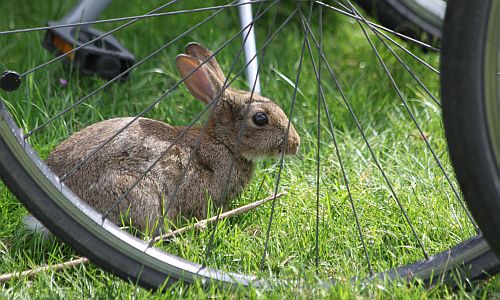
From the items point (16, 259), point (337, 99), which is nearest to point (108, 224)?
point (16, 259)

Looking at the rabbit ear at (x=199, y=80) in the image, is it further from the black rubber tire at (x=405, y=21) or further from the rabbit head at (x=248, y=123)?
the black rubber tire at (x=405, y=21)

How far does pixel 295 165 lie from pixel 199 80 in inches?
21.0

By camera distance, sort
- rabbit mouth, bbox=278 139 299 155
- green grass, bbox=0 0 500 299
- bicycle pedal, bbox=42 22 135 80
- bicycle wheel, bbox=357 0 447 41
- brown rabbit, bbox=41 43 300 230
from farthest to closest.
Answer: bicycle wheel, bbox=357 0 447 41
bicycle pedal, bbox=42 22 135 80
rabbit mouth, bbox=278 139 299 155
brown rabbit, bbox=41 43 300 230
green grass, bbox=0 0 500 299

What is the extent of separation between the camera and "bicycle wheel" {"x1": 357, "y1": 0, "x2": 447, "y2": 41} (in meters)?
4.27

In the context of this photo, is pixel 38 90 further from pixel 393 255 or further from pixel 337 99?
pixel 393 255

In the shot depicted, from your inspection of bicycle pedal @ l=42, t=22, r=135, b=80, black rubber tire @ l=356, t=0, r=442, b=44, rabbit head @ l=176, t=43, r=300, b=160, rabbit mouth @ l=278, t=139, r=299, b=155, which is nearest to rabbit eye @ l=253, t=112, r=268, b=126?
rabbit head @ l=176, t=43, r=300, b=160

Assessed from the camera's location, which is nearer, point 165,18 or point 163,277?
point 163,277

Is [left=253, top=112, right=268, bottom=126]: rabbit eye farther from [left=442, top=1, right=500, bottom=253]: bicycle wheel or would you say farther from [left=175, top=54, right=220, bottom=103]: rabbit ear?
[left=442, top=1, right=500, bottom=253]: bicycle wheel

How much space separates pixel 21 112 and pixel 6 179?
1207mm

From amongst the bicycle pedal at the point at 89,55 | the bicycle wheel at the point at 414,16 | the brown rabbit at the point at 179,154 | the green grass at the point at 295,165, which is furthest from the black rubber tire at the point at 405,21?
the bicycle pedal at the point at 89,55

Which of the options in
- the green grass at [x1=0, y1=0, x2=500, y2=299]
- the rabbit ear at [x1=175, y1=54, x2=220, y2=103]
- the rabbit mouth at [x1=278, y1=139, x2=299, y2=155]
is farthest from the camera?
the rabbit mouth at [x1=278, y1=139, x2=299, y2=155]

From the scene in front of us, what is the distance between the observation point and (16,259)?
306cm

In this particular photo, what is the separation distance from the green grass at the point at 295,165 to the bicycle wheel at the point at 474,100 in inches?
20.0

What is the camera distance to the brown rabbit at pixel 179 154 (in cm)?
327
